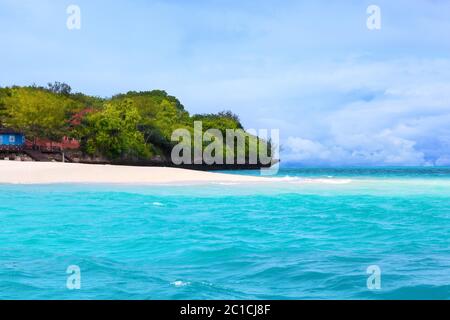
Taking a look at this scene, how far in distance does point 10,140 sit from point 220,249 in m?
47.0

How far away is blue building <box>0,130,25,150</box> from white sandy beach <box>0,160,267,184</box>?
19.4m

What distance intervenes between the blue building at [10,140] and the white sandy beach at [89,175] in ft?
63.7

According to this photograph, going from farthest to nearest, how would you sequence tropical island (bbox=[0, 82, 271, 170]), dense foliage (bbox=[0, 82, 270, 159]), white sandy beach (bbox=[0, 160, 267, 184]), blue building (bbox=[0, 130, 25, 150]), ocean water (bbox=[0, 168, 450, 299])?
dense foliage (bbox=[0, 82, 270, 159]), tropical island (bbox=[0, 82, 271, 170]), blue building (bbox=[0, 130, 25, 150]), white sandy beach (bbox=[0, 160, 267, 184]), ocean water (bbox=[0, 168, 450, 299])

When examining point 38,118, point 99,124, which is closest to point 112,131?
point 99,124

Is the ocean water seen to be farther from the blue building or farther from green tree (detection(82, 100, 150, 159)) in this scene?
green tree (detection(82, 100, 150, 159))

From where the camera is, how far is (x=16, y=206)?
16.5 meters

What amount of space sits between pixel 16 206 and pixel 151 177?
15.9 metres

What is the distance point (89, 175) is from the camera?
31.2 metres

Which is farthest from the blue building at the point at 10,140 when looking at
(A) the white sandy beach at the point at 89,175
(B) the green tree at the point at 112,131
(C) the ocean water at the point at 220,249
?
(C) the ocean water at the point at 220,249

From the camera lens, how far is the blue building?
51.4 meters

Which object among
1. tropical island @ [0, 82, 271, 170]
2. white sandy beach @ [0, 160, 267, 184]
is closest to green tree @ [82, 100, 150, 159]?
tropical island @ [0, 82, 271, 170]

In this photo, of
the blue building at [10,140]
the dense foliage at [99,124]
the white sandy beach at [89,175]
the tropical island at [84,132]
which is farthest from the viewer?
the dense foliage at [99,124]

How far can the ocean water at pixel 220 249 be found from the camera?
688cm

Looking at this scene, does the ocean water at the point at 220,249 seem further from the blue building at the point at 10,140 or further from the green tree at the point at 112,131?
the green tree at the point at 112,131
